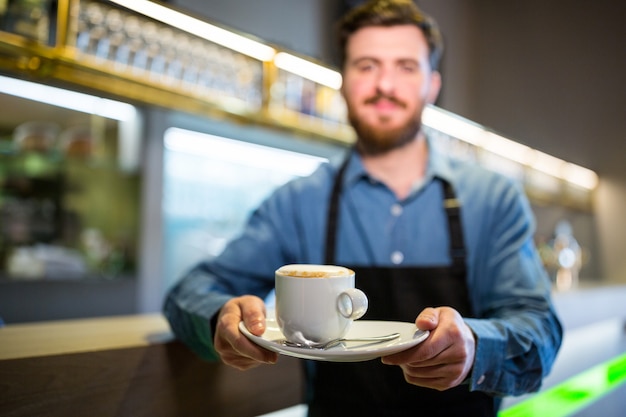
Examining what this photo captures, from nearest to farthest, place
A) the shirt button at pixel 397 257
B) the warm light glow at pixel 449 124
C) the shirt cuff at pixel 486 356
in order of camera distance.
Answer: the shirt cuff at pixel 486 356
the shirt button at pixel 397 257
the warm light glow at pixel 449 124

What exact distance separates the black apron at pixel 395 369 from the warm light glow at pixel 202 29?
89cm

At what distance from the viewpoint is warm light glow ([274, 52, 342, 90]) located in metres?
2.02

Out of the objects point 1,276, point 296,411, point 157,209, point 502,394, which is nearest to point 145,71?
point 157,209

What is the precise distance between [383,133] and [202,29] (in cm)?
103

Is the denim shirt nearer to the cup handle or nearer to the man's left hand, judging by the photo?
the man's left hand

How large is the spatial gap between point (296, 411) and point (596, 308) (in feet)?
3.59

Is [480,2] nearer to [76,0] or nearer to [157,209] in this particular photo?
[76,0]

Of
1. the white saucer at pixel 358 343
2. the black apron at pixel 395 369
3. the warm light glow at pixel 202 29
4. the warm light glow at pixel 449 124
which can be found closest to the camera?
the white saucer at pixel 358 343

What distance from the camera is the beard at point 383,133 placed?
3.06 ft

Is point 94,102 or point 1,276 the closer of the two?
point 1,276

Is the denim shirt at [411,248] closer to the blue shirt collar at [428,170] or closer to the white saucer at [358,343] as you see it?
the blue shirt collar at [428,170]

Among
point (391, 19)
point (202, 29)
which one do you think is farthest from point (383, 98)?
point (202, 29)

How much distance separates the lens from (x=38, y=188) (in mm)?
2201

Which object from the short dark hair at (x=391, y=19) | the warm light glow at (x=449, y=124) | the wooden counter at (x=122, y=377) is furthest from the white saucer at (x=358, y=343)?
the warm light glow at (x=449, y=124)
